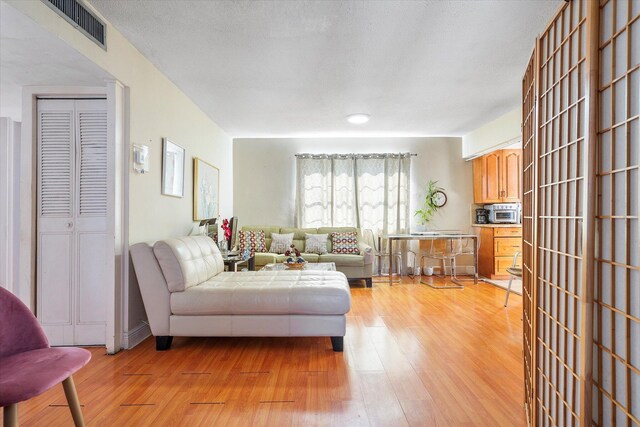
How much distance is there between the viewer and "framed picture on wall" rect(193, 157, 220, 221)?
421 centimetres

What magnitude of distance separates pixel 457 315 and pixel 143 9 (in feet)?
13.0

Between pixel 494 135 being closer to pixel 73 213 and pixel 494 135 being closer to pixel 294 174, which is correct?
pixel 294 174

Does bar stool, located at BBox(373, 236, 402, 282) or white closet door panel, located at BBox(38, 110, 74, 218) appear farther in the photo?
bar stool, located at BBox(373, 236, 402, 282)

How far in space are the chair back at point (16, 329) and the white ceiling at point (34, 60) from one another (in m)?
1.50

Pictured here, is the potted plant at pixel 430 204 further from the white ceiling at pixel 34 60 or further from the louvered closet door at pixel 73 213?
the white ceiling at pixel 34 60

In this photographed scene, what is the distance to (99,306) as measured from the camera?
281 cm

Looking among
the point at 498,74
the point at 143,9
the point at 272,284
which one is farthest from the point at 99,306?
the point at 498,74

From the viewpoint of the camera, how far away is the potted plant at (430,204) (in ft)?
20.6

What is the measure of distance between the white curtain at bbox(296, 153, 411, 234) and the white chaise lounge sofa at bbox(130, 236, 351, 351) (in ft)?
11.6

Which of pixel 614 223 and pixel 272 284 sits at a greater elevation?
pixel 614 223

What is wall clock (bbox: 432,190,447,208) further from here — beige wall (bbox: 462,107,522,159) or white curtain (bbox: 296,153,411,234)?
beige wall (bbox: 462,107,522,159)

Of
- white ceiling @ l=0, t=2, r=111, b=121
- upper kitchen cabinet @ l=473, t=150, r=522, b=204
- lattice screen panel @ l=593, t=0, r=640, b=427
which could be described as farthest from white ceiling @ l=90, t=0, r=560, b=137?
lattice screen panel @ l=593, t=0, r=640, b=427

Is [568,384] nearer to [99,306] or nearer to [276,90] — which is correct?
[99,306]

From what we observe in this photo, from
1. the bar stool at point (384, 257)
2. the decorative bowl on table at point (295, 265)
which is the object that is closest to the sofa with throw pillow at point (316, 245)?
the bar stool at point (384, 257)
